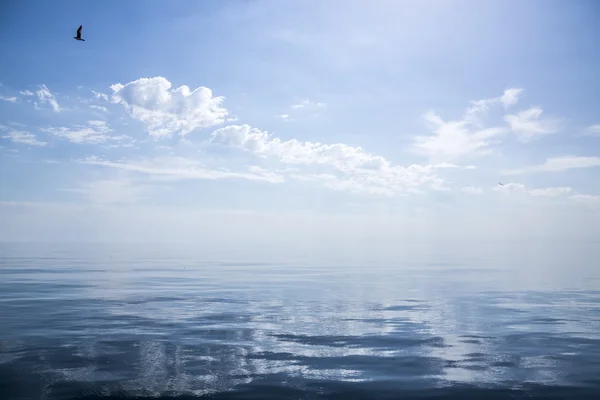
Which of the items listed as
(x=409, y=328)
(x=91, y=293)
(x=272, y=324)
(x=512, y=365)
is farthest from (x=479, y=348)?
(x=91, y=293)

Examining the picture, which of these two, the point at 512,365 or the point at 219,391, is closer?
the point at 219,391

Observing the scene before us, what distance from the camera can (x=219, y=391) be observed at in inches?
664

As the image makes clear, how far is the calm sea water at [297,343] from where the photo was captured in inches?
683

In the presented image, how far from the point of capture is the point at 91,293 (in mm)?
43312

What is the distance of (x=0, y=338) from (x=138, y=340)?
7.06 meters

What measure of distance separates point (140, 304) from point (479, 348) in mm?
25619

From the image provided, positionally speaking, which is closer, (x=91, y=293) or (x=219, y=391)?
(x=219, y=391)

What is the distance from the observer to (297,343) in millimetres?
24328

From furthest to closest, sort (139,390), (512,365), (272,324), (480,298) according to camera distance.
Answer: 1. (480,298)
2. (272,324)
3. (512,365)
4. (139,390)

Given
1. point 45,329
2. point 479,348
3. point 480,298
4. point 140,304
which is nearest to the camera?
point 479,348

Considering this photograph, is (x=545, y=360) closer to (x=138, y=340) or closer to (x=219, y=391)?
(x=219, y=391)

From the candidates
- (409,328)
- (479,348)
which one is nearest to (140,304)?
(409,328)

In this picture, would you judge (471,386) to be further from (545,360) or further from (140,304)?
(140,304)

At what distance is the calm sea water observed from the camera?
17359mm
